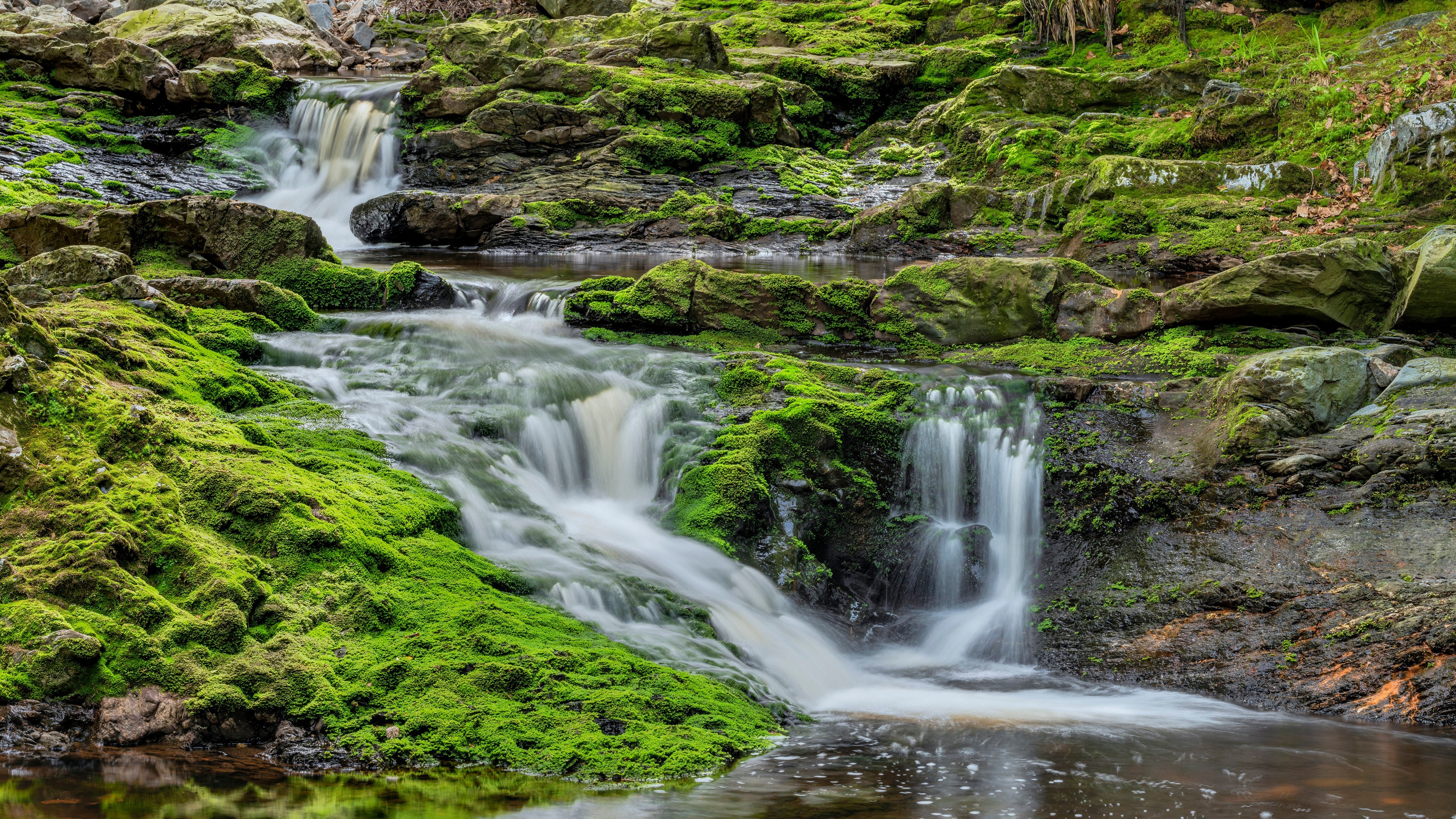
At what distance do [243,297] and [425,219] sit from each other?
717 cm

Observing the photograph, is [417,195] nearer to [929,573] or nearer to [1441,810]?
[929,573]

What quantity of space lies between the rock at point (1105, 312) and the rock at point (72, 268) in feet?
28.9

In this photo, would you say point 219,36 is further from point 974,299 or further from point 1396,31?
point 1396,31

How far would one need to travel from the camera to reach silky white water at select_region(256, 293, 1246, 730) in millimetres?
5586

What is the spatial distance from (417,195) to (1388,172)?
14020 mm

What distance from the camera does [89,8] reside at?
3038 cm

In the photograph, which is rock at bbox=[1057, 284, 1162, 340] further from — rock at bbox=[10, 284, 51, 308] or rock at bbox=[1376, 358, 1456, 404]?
rock at bbox=[10, 284, 51, 308]

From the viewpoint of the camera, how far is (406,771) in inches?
159

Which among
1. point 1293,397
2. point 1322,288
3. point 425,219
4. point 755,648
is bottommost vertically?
point 755,648

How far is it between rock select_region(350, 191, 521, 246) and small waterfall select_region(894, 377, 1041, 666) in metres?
10.8

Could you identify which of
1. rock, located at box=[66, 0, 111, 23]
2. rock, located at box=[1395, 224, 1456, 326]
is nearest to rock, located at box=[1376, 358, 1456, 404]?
rock, located at box=[1395, 224, 1456, 326]

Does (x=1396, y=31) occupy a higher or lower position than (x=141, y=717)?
higher

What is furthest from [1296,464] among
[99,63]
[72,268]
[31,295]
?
[99,63]

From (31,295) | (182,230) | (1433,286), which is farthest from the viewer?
(182,230)
